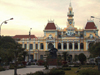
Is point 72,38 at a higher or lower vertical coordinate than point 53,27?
lower

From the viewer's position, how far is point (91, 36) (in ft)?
229

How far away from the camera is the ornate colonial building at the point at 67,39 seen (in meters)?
70.4

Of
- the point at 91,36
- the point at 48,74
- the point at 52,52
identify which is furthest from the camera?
the point at 91,36

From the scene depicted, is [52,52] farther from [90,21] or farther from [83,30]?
[90,21]

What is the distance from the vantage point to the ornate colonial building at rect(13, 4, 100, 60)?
231 feet

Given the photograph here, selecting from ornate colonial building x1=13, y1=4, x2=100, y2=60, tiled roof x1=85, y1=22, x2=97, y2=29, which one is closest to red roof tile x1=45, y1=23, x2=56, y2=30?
ornate colonial building x1=13, y1=4, x2=100, y2=60

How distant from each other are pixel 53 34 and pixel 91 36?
13872 millimetres

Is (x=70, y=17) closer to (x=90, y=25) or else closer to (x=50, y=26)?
(x=90, y=25)

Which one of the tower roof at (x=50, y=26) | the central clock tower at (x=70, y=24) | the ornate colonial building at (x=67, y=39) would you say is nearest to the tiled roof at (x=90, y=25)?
the ornate colonial building at (x=67, y=39)

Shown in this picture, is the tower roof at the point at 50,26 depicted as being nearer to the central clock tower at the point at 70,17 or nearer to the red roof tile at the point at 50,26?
the red roof tile at the point at 50,26

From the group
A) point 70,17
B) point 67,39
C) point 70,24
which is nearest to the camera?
point 67,39

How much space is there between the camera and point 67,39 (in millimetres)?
70938

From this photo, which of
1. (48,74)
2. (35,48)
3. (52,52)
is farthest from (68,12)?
(48,74)

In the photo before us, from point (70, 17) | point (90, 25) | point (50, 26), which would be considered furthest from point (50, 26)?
point (90, 25)
